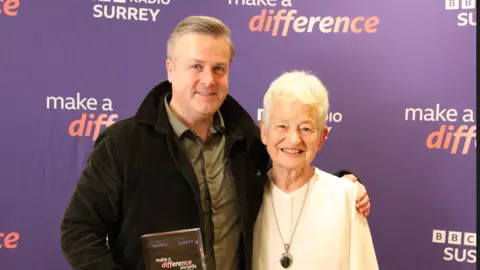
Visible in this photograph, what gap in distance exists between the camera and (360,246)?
4.69ft

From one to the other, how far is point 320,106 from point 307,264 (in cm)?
51

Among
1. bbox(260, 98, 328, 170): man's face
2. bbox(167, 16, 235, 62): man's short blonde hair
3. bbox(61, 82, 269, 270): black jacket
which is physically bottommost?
bbox(61, 82, 269, 270): black jacket

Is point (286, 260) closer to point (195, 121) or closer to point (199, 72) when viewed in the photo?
point (195, 121)

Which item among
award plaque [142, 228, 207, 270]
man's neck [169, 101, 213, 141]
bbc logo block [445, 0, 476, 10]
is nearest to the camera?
award plaque [142, 228, 207, 270]

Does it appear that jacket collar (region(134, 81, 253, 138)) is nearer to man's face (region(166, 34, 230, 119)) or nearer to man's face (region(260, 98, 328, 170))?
man's face (region(166, 34, 230, 119))

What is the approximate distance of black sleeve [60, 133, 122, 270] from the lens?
140 centimetres

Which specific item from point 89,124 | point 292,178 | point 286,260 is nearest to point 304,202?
point 292,178

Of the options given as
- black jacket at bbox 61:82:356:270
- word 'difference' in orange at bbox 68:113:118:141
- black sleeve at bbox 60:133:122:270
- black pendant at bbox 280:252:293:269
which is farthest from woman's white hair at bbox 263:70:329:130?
word 'difference' in orange at bbox 68:113:118:141

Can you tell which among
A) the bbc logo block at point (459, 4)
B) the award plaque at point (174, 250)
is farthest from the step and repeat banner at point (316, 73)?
the award plaque at point (174, 250)

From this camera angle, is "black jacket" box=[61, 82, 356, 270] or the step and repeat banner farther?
the step and repeat banner

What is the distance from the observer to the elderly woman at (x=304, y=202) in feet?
4.62

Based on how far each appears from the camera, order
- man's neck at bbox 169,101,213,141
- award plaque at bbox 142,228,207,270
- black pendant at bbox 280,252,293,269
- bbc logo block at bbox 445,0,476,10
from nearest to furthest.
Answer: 1. award plaque at bbox 142,228,207,270
2. black pendant at bbox 280,252,293,269
3. man's neck at bbox 169,101,213,141
4. bbc logo block at bbox 445,0,476,10

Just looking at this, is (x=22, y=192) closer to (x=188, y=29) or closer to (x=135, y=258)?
(x=135, y=258)

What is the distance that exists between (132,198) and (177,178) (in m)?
0.16
